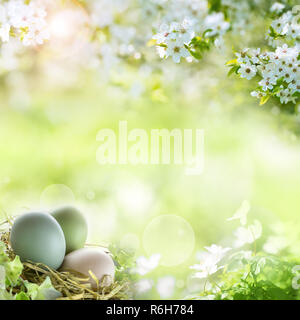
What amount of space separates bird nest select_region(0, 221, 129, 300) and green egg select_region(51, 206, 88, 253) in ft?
0.33

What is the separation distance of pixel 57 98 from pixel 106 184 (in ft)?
4.33

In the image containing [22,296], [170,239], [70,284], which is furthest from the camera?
[170,239]

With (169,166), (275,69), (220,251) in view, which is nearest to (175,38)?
(275,69)

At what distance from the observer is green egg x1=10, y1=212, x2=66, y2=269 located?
89cm

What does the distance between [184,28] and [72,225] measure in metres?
0.51

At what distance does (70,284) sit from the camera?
0.88 m

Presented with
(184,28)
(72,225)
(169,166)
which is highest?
(184,28)

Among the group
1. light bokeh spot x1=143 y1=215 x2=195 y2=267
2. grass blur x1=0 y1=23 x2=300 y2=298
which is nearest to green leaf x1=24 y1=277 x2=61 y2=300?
grass blur x1=0 y1=23 x2=300 y2=298

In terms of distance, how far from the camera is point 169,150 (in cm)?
261

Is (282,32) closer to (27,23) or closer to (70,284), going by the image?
(27,23)

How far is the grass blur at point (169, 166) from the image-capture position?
210 cm

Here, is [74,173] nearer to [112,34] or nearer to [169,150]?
[169,150]

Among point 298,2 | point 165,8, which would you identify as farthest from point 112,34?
point 298,2
